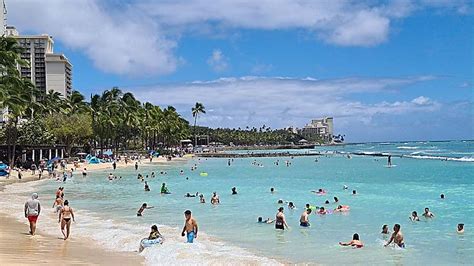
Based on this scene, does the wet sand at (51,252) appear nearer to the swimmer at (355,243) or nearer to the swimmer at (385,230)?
the swimmer at (355,243)

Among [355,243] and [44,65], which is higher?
[44,65]

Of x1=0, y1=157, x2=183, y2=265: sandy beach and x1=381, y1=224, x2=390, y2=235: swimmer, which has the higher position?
x1=0, y1=157, x2=183, y2=265: sandy beach

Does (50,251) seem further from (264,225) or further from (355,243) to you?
(264,225)

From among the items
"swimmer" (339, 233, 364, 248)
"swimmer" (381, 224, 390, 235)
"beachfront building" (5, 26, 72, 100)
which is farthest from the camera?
"beachfront building" (5, 26, 72, 100)

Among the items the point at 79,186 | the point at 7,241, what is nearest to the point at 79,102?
the point at 79,186

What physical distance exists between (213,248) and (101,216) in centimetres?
968

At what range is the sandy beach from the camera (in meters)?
13.4

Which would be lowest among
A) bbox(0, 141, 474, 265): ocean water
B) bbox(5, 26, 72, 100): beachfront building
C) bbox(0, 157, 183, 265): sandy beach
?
bbox(0, 141, 474, 265): ocean water

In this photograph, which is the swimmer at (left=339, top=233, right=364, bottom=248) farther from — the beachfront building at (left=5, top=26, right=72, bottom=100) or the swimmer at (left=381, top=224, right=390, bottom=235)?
the beachfront building at (left=5, top=26, right=72, bottom=100)

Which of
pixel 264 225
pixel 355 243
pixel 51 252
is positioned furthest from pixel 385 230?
pixel 51 252

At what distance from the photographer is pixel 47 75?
140 meters

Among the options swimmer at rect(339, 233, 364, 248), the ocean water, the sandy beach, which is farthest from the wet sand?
swimmer at rect(339, 233, 364, 248)

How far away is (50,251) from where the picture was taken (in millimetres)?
14719

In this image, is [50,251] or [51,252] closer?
[51,252]
